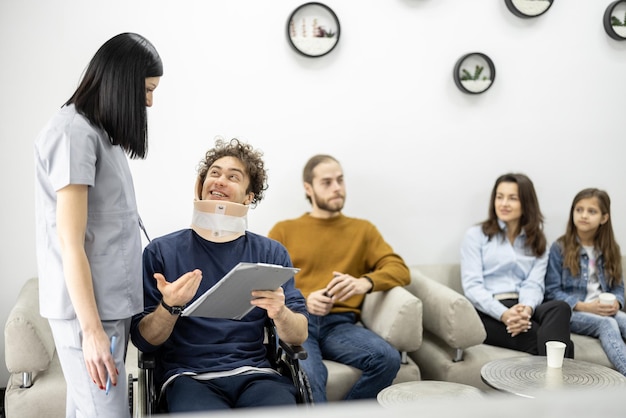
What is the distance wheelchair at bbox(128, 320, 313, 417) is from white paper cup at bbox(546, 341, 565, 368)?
3.41 feet

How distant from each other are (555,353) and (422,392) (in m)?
0.55

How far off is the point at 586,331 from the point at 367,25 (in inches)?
76.4

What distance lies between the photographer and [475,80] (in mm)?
3996

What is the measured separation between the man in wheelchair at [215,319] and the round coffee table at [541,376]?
2.67 feet

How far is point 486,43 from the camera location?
4031 mm

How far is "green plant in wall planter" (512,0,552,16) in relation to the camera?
4.00 m

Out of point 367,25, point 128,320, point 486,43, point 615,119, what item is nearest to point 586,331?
point 615,119

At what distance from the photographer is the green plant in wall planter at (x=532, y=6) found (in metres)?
4.00

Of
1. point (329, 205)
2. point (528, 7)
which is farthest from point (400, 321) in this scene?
point (528, 7)

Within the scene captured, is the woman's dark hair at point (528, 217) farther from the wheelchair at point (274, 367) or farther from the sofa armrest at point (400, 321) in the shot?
the wheelchair at point (274, 367)

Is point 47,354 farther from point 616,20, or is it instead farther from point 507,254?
point 616,20

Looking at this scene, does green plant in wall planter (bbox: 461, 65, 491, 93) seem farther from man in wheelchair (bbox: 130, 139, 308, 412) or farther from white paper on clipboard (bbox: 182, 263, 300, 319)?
white paper on clipboard (bbox: 182, 263, 300, 319)

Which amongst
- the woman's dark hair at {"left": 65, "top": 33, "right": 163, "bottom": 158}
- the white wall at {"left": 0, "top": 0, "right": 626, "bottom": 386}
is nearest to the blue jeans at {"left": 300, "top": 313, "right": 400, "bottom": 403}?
the white wall at {"left": 0, "top": 0, "right": 626, "bottom": 386}

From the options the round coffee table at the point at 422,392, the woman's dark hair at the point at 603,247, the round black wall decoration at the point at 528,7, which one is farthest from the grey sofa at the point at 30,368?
the round black wall decoration at the point at 528,7
